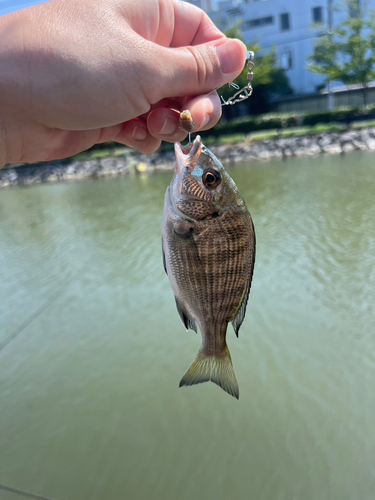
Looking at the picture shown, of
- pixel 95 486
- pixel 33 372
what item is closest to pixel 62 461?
pixel 95 486

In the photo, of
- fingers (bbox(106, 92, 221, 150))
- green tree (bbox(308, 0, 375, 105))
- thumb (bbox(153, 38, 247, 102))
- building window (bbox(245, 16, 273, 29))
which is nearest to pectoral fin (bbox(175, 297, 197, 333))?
fingers (bbox(106, 92, 221, 150))

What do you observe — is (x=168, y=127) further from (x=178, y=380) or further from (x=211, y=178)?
(x=178, y=380)

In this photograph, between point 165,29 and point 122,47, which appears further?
point 165,29

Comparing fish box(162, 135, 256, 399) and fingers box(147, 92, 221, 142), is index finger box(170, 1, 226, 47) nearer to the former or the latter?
fingers box(147, 92, 221, 142)

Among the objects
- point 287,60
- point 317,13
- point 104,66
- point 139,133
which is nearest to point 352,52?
point 287,60

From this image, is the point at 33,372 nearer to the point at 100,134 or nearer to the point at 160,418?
the point at 160,418

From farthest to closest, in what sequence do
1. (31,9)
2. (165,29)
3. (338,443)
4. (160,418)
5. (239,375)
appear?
1. (239,375)
2. (160,418)
3. (338,443)
4. (165,29)
5. (31,9)
